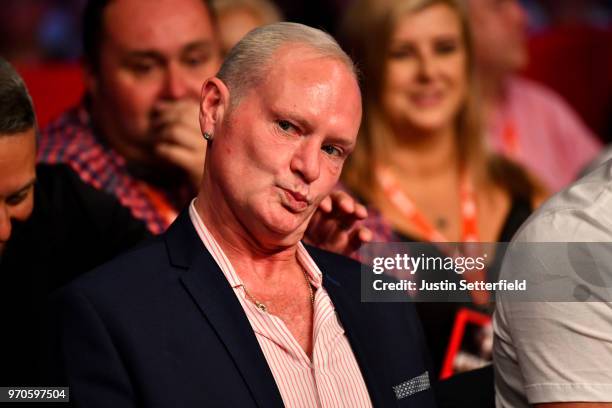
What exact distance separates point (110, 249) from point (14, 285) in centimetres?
22

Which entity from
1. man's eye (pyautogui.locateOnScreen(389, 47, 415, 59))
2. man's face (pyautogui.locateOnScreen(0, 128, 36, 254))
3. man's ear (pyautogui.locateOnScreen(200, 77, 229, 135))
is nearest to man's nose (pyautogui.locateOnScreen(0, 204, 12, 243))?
man's face (pyautogui.locateOnScreen(0, 128, 36, 254))

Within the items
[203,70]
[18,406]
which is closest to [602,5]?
[203,70]

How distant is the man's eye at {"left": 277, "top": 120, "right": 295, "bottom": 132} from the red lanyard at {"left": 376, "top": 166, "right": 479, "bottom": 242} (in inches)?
46.4

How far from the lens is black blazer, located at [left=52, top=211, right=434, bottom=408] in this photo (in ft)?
4.42

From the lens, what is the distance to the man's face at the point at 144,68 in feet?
7.27

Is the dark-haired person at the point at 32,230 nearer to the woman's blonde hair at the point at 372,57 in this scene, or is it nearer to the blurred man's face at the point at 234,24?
the woman's blonde hair at the point at 372,57

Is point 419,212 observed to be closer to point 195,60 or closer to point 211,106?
point 195,60

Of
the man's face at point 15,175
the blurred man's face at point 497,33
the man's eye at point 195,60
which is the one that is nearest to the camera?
the man's face at point 15,175

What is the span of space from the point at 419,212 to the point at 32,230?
1.17m

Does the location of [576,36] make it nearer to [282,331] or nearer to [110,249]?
[110,249]

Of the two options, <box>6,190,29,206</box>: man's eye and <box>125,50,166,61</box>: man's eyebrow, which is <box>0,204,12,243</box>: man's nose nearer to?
<box>6,190,29,206</box>: man's eye

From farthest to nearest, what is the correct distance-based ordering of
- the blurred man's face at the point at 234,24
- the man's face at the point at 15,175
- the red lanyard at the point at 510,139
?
the red lanyard at the point at 510,139 < the blurred man's face at the point at 234,24 < the man's face at the point at 15,175

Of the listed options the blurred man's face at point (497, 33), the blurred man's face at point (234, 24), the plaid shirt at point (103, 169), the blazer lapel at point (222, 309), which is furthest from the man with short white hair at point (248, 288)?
the blurred man's face at point (497, 33)

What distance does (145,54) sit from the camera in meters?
2.22
